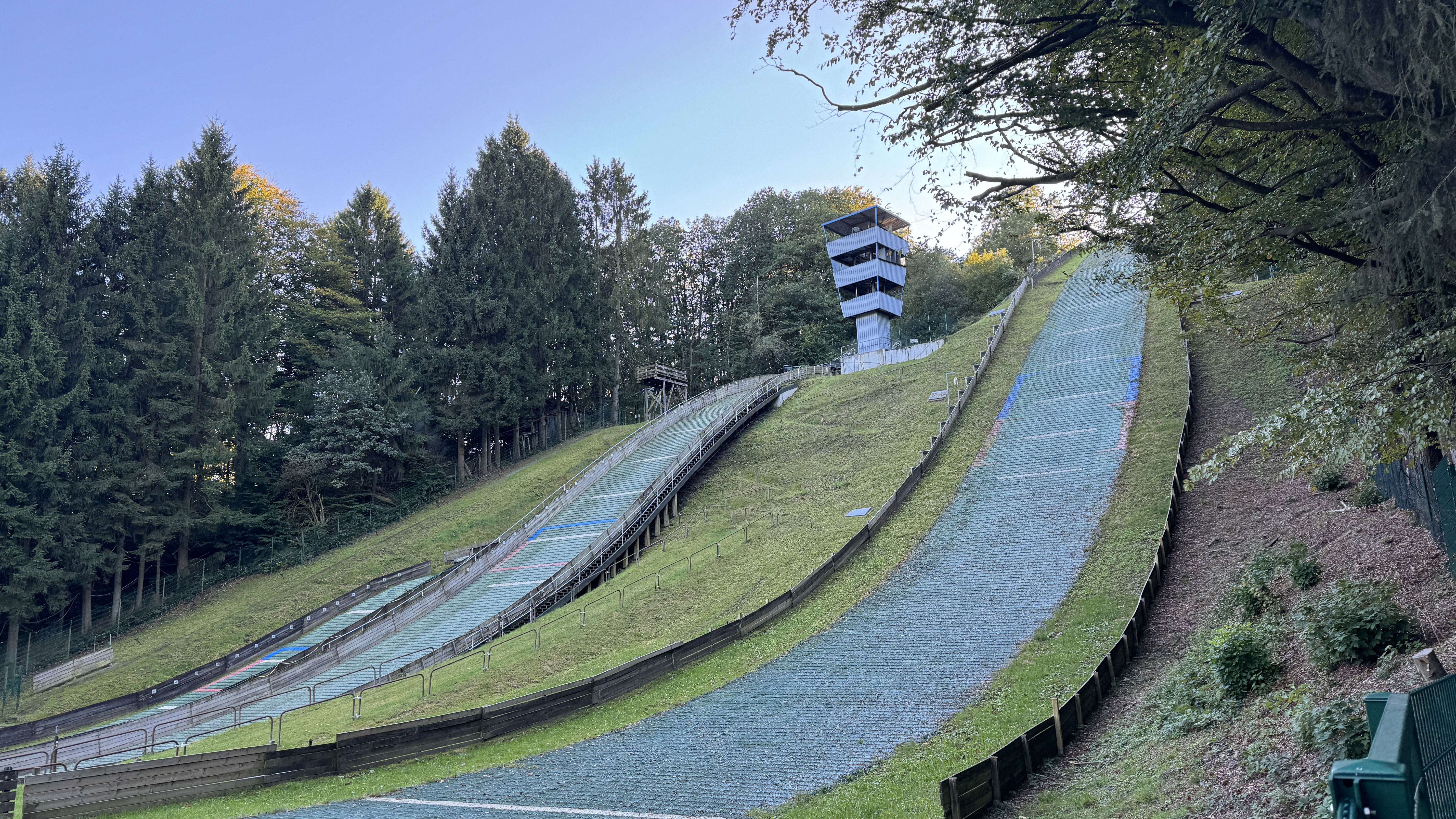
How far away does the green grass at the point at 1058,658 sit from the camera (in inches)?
441

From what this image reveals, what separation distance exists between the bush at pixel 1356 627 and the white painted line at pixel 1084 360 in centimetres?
2845

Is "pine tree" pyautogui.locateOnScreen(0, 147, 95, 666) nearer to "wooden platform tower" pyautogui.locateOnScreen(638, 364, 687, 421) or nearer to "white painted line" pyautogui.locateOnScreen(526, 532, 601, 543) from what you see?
"white painted line" pyautogui.locateOnScreen(526, 532, 601, 543)

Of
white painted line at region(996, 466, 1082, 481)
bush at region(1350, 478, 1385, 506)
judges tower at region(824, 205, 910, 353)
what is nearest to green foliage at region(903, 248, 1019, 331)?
judges tower at region(824, 205, 910, 353)

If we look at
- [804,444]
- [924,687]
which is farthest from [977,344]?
[924,687]

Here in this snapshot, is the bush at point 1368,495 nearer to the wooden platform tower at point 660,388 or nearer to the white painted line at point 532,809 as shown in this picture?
the white painted line at point 532,809

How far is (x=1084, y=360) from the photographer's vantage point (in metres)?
38.1

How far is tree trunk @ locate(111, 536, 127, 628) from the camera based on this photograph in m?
33.3

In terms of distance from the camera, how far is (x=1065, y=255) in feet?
231

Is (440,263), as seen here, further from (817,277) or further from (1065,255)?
(1065,255)

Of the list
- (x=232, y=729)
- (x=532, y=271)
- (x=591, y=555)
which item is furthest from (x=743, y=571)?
(x=532, y=271)

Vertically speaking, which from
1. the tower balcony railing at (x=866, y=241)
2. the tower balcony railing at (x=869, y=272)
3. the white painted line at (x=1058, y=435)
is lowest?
the white painted line at (x=1058, y=435)

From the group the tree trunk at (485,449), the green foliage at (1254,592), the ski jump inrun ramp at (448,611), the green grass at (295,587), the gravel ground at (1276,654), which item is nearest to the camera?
the gravel ground at (1276,654)

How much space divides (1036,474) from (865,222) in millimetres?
37697

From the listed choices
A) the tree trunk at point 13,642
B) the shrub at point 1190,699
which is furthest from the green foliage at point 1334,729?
the tree trunk at point 13,642
